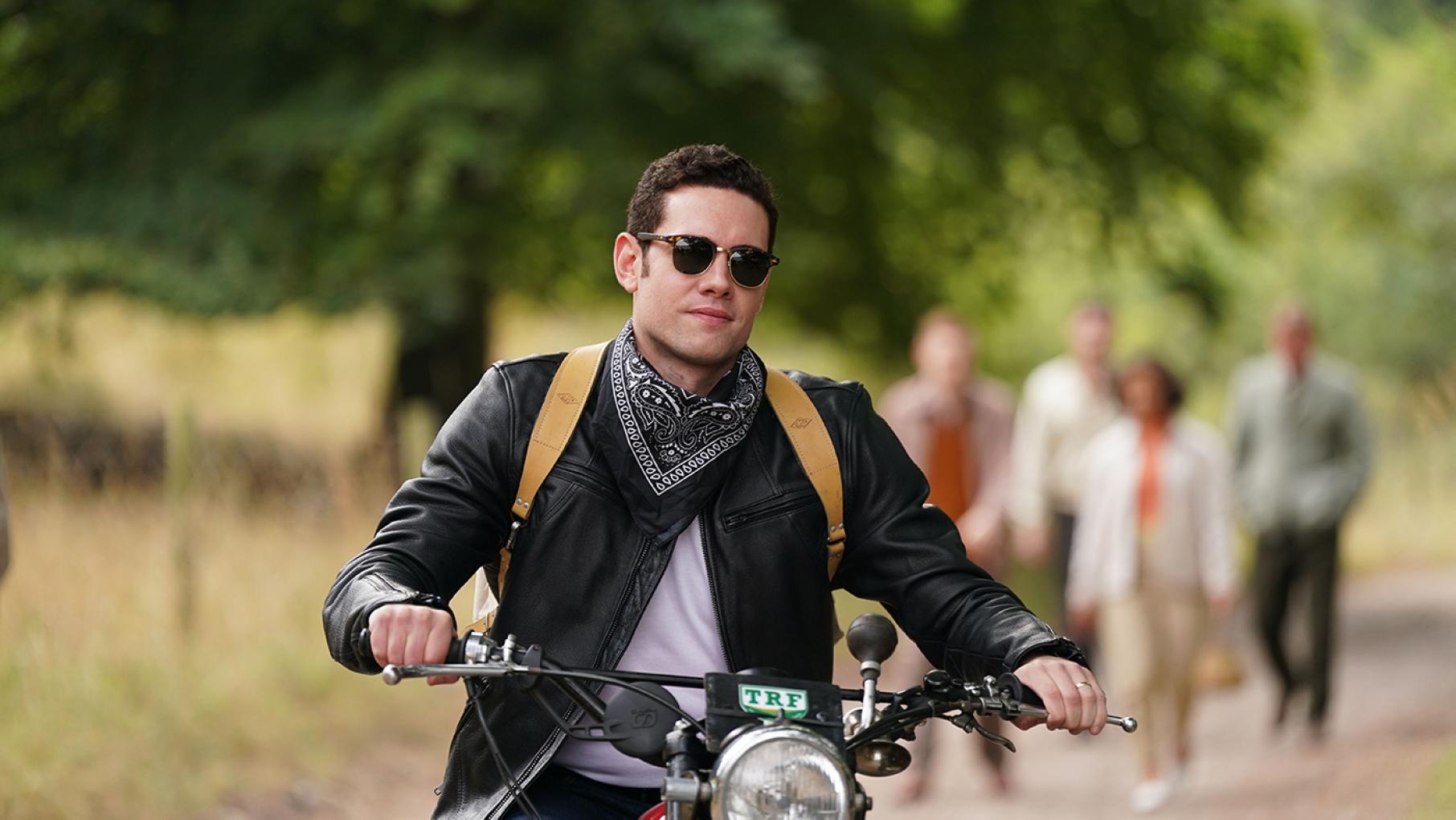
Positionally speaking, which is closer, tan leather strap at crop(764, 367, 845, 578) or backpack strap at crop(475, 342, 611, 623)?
backpack strap at crop(475, 342, 611, 623)

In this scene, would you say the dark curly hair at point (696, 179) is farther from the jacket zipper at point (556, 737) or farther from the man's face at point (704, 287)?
the jacket zipper at point (556, 737)

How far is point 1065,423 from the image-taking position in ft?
35.4

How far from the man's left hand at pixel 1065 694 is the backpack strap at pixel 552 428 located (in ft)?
2.86

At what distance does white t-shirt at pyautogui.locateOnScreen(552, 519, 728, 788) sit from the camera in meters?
3.33

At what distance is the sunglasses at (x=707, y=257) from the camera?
3.37 metres

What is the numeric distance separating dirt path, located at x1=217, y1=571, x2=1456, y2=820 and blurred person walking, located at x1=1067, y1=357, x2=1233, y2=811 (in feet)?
1.39

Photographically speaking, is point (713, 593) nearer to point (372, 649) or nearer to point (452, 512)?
point (452, 512)

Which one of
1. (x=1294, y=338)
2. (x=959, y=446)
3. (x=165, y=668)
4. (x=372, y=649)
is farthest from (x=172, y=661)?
(x=1294, y=338)

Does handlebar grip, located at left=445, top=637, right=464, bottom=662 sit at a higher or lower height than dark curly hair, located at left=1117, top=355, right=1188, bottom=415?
lower

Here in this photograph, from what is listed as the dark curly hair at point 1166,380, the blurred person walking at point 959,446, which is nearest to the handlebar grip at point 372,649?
the blurred person walking at point 959,446

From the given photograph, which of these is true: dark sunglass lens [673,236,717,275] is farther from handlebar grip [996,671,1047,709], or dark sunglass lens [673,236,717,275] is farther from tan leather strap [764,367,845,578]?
handlebar grip [996,671,1047,709]

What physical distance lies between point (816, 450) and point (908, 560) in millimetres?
253

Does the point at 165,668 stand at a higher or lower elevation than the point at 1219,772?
higher

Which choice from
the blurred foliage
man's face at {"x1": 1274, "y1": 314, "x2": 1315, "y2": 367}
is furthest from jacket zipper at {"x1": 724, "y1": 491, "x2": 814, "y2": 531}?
the blurred foliage
